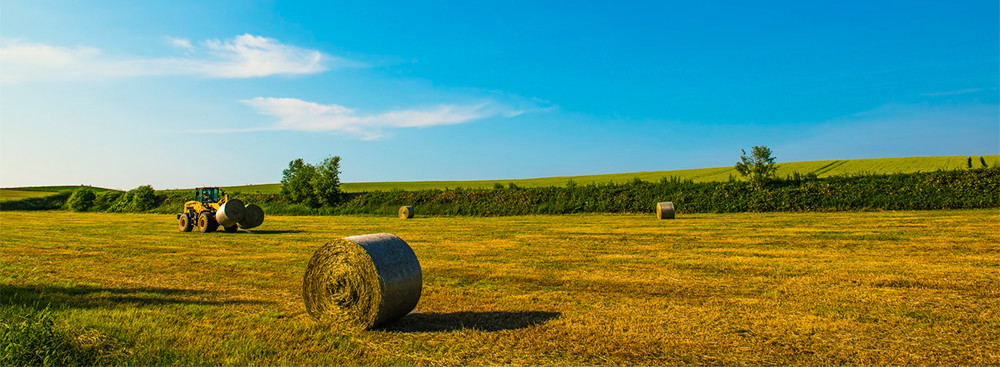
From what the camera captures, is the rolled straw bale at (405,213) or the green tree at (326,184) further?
the green tree at (326,184)

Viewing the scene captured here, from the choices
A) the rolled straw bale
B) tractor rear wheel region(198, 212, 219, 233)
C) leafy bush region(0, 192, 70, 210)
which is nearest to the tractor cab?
tractor rear wheel region(198, 212, 219, 233)

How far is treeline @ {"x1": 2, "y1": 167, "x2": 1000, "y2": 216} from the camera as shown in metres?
33.0

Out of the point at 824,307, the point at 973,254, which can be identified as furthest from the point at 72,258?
the point at 973,254

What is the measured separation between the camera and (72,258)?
45.7 feet

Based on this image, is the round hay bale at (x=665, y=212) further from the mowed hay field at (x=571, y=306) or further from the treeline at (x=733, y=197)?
the mowed hay field at (x=571, y=306)

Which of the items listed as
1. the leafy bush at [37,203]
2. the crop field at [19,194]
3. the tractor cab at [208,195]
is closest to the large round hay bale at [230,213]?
the tractor cab at [208,195]

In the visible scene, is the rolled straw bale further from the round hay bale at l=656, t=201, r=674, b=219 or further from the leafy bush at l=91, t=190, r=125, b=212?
Result: the leafy bush at l=91, t=190, r=125, b=212

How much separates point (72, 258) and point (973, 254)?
22.0 meters

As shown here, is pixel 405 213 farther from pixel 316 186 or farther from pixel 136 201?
pixel 136 201

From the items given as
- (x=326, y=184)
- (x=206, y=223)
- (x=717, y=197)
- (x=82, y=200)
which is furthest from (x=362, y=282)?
(x=82, y=200)

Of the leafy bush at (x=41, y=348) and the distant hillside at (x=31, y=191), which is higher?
the distant hillside at (x=31, y=191)

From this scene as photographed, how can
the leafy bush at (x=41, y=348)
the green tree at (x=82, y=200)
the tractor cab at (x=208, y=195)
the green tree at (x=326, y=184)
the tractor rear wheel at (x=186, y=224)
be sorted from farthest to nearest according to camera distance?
1. the green tree at (x=82, y=200)
2. the green tree at (x=326, y=184)
3. the tractor cab at (x=208, y=195)
4. the tractor rear wheel at (x=186, y=224)
5. the leafy bush at (x=41, y=348)

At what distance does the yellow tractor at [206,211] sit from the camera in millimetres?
23609

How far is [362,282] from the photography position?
7.17 m
